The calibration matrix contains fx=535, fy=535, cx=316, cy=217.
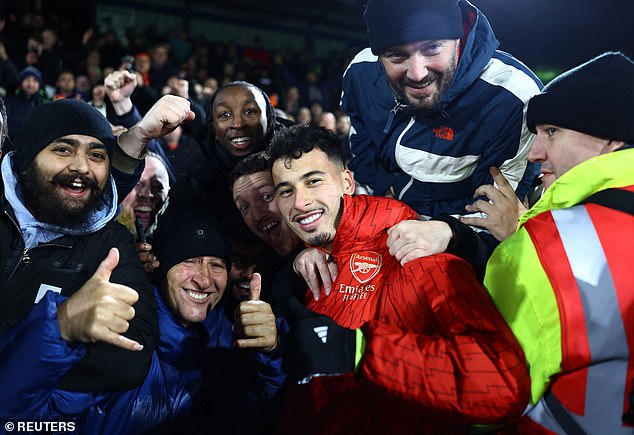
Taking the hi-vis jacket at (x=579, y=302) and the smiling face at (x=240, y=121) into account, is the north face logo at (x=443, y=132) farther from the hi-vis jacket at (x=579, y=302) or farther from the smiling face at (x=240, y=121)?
the smiling face at (x=240, y=121)

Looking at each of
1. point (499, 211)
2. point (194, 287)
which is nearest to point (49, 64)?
point (194, 287)

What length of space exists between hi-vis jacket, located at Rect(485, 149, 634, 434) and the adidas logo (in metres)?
0.47

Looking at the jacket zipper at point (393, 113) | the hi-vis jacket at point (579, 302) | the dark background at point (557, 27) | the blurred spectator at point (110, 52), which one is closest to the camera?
the hi-vis jacket at point (579, 302)

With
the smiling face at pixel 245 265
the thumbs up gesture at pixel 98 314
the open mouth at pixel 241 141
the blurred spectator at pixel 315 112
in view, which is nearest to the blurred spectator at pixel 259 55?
the blurred spectator at pixel 315 112

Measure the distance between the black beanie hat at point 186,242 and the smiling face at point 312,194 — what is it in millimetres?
571

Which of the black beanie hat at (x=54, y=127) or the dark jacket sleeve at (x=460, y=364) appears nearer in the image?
the dark jacket sleeve at (x=460, y=364)

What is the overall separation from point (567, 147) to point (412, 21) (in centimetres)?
86

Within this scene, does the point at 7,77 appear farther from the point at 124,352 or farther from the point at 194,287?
the point at 124,352

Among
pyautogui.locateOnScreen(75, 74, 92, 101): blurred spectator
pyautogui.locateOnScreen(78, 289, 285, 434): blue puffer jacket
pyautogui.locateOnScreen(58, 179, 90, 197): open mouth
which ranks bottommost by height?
pyautogui.locateOnScreen(78, 289, 285, 434): blue puffer jacket

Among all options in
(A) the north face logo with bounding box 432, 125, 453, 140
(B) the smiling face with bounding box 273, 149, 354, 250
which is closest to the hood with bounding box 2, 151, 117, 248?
(B) the smiling face with bounding box 273, 149, 354, 250

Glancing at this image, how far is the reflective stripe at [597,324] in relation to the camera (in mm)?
1243

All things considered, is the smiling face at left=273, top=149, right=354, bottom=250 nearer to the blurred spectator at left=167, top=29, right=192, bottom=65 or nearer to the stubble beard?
the stubble beard

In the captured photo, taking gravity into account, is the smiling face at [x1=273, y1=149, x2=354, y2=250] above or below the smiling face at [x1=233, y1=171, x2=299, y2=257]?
above

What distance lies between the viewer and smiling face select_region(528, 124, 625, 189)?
169 centimetres
